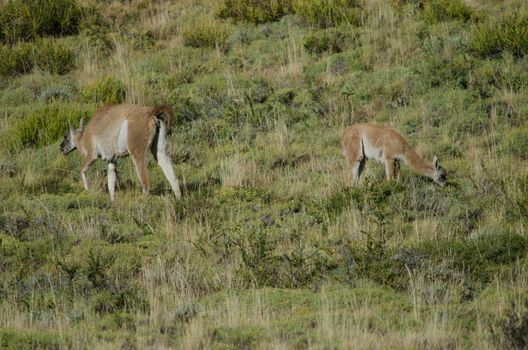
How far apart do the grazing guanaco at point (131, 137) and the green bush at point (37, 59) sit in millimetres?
5916

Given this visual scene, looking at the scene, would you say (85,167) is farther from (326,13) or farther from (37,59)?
(326,13)

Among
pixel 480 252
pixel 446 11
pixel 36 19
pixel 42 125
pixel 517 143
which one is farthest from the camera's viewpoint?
pixel 36 19

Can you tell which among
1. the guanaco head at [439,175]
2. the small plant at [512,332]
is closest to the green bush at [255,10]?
the guanaco head at [439,175]

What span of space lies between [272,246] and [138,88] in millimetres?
7955

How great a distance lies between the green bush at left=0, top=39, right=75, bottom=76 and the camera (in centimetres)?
1997

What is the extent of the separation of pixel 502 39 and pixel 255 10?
5993 mm

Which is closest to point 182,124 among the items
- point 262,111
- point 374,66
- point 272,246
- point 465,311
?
point 262,111

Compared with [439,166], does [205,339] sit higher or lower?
higher

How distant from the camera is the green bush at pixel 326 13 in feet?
68.5

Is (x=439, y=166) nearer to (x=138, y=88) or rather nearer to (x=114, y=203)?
(x=114, y=203)

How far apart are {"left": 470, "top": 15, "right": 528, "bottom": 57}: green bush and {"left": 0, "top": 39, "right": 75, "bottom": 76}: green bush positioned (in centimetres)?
840

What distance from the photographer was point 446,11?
19.9 m

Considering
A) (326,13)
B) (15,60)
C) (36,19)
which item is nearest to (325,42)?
(326,13)

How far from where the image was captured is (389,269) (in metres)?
10.0
